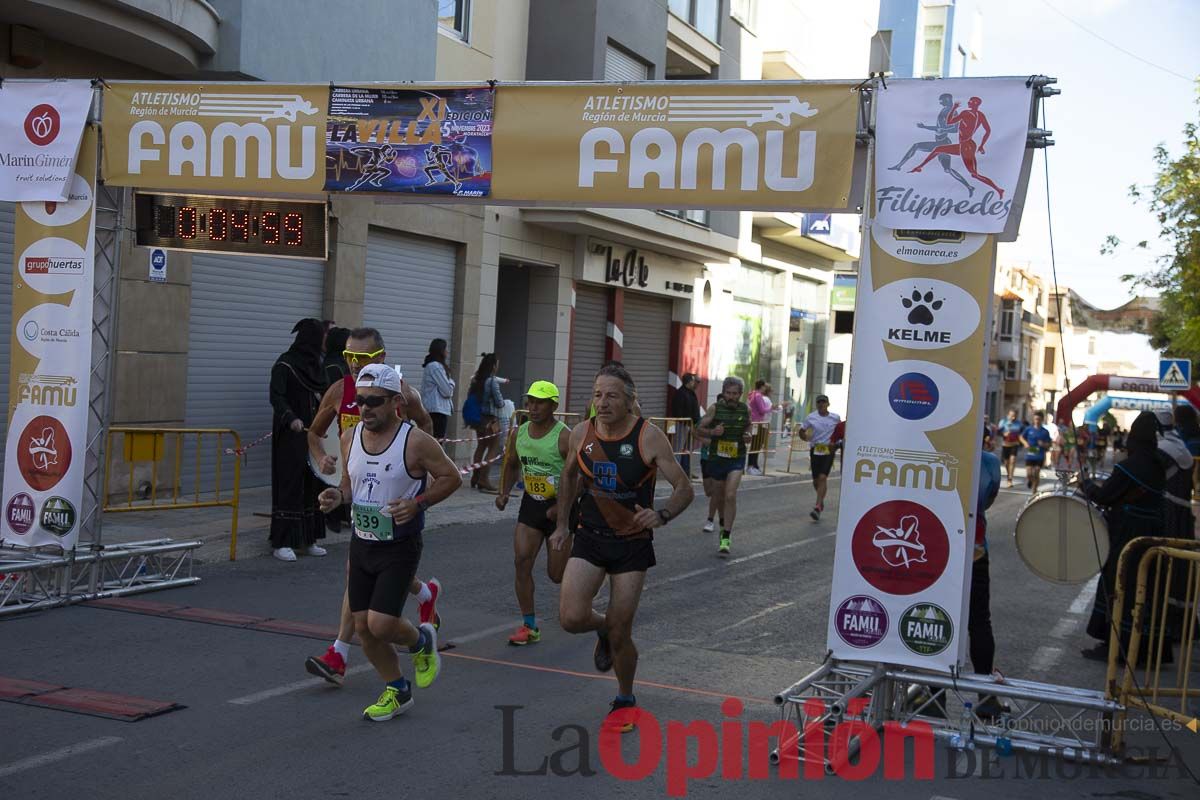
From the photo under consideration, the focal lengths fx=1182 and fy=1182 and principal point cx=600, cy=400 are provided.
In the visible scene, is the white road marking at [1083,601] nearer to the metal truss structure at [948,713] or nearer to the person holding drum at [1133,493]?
the person holding drum at [1133,493]

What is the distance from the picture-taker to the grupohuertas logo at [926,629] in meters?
6.57

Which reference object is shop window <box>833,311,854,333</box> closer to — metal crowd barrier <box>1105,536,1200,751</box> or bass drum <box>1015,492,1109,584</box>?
metal crowd barrier <box>1105,536,1200,751</box>

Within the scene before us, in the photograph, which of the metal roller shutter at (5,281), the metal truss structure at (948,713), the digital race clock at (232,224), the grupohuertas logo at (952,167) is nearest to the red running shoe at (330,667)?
the metal truss structure at (948,713)

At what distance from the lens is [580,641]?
8.65m

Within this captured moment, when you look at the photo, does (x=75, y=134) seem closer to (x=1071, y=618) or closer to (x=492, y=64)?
(x=1071, y=618)

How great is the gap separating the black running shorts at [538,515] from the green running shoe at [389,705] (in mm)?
2039

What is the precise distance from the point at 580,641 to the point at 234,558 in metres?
4.12

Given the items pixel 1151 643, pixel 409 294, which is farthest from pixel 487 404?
pixel 1151 643

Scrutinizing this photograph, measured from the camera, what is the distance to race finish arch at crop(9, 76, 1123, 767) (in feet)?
21.7

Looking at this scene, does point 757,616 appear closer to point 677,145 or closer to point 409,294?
point 677,145

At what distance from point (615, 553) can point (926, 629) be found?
70.6 inches

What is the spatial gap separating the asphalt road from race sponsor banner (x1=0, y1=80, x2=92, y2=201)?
320cm

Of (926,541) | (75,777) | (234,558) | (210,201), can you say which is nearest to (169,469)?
(234,558)

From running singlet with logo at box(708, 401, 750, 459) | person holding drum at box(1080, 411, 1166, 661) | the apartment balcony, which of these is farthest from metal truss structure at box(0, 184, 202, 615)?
person holding drum at box(1080, 411, 1166, 661)
